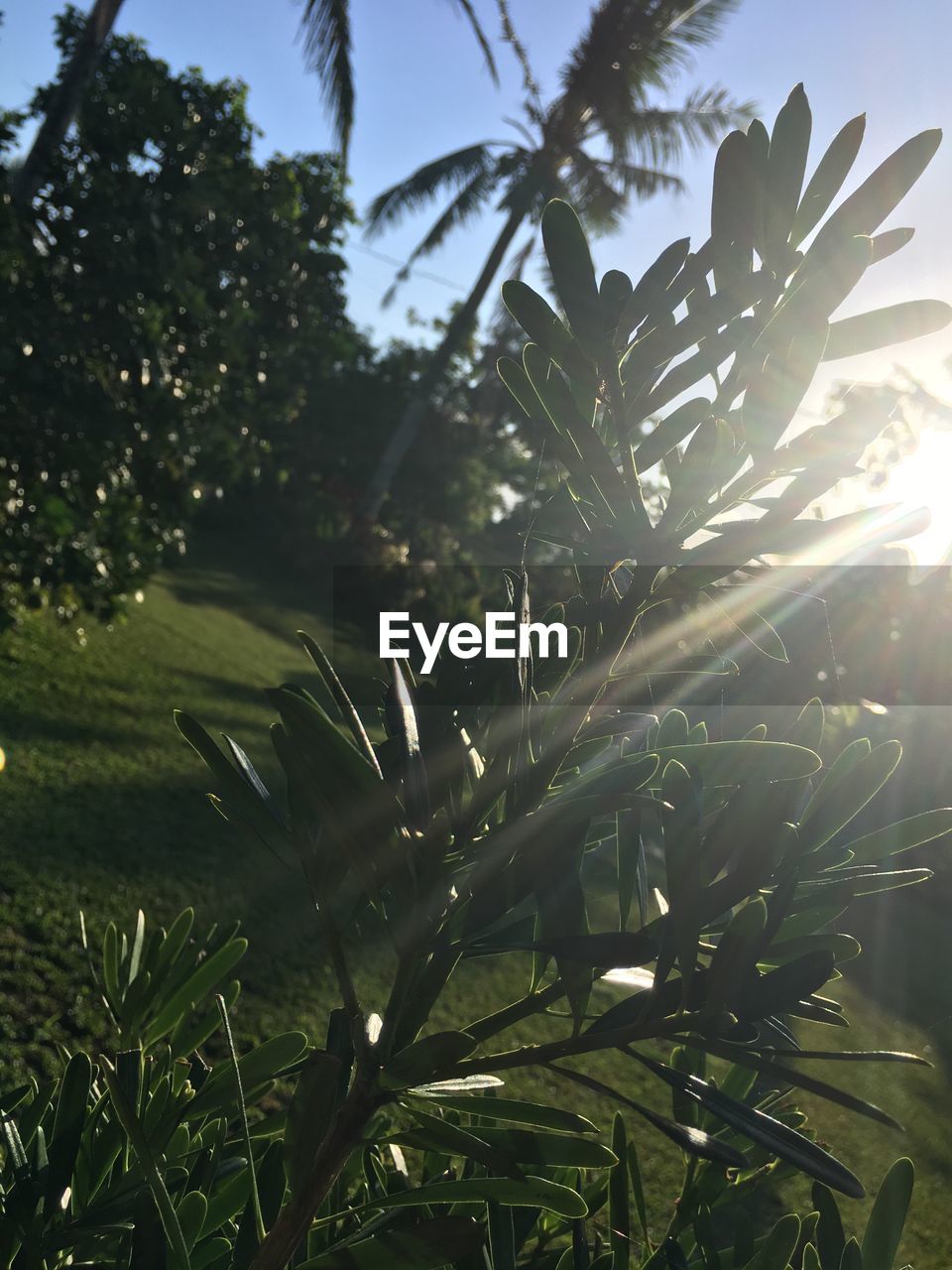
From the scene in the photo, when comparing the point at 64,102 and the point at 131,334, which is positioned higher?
the point at 64,102

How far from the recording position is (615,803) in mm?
509

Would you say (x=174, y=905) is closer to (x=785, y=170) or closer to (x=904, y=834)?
(x=904, y=834)

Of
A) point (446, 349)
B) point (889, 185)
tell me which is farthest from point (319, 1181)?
point (446, 349)

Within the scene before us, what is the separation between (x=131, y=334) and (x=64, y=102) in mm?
1412

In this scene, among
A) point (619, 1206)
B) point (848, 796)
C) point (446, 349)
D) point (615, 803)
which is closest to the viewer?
point (615, 803)

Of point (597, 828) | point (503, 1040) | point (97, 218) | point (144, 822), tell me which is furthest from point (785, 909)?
point (97, 218)

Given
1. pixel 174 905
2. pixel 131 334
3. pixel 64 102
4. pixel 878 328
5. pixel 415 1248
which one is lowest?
pixel 174 905

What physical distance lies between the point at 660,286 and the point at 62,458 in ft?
17.8

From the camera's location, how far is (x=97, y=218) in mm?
5496

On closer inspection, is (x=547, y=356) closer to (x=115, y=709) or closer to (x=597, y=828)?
(x=597, y=828)

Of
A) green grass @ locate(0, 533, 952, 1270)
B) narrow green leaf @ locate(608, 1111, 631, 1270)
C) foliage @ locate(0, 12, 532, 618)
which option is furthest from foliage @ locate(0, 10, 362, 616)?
narrow green leaf @ locate(608, 1111, 631, 1270)

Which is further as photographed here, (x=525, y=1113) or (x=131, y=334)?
(x=131, y=334)

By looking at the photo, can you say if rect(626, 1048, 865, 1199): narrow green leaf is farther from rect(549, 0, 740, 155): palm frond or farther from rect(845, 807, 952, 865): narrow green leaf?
rect(549, 0, 740, 155): palm frond

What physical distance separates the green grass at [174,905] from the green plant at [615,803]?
202 cm
